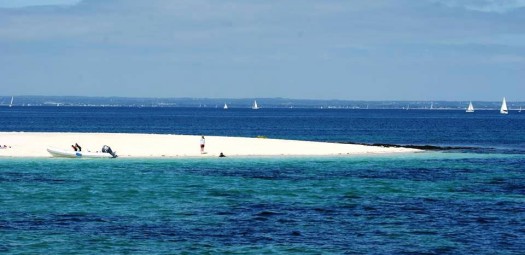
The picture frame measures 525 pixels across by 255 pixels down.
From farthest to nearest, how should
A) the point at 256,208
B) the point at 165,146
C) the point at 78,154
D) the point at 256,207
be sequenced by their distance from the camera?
1. the point at 165,146
2. the point at 78,154
3. the point at 256,207
4. the point at 256,208

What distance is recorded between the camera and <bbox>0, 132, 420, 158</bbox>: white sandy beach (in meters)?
80.3

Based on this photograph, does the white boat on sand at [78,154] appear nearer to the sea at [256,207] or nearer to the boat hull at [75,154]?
the boat hull at [75,154]

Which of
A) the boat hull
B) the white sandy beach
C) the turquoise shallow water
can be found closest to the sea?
the turquoise shallow water

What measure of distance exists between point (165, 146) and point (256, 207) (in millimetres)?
40367

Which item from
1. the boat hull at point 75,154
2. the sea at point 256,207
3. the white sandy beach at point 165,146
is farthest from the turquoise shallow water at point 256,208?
the white sandy beach at point 165,146

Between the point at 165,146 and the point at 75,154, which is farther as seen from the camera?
the point at 165,146

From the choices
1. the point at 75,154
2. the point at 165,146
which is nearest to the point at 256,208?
the point at 75,154

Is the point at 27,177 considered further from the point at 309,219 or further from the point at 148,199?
the point at 309,219

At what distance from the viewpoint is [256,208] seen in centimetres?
4591

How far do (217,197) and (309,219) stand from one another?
357 inches

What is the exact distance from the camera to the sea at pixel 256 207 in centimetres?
3612

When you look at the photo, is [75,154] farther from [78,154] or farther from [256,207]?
[256,207]

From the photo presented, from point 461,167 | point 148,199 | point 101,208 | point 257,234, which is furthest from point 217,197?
point 461,167

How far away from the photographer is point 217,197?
165 ft
